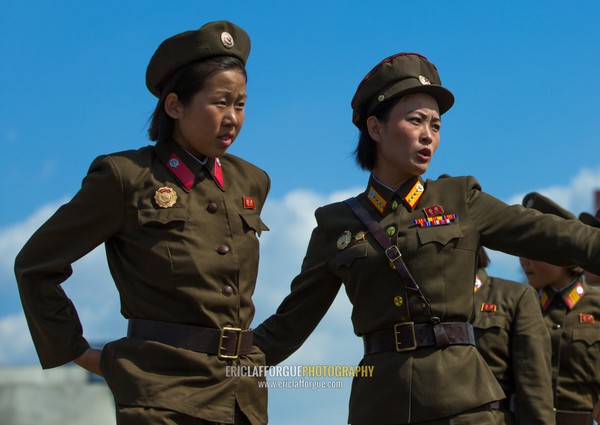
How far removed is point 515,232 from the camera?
538 cm

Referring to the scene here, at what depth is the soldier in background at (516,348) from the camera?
759cm

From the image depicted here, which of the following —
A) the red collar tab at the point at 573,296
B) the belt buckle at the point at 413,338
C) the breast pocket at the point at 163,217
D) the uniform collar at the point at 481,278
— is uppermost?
the red collar tab at the point at 573,296

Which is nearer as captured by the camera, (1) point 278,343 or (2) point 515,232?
(2) point 515,232

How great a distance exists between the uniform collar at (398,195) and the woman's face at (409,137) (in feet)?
0.18

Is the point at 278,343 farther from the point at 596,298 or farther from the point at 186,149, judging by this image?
the point at 596,298

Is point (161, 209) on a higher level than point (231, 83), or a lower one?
lower

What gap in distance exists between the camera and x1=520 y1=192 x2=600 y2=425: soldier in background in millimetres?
9156

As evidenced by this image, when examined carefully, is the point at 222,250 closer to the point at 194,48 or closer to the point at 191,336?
the point at 191,336

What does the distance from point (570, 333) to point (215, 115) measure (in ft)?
17.9

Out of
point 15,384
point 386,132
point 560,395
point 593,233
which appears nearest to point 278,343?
point 386,132

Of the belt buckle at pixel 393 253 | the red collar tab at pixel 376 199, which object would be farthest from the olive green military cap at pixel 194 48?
the belt buckle at pixel 393 253

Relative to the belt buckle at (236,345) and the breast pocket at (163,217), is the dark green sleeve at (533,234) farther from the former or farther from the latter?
the breast pocket at (163,217)

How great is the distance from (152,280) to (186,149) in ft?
2.27

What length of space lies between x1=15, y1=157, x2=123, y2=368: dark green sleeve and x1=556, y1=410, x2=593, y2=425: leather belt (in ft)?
17.9
